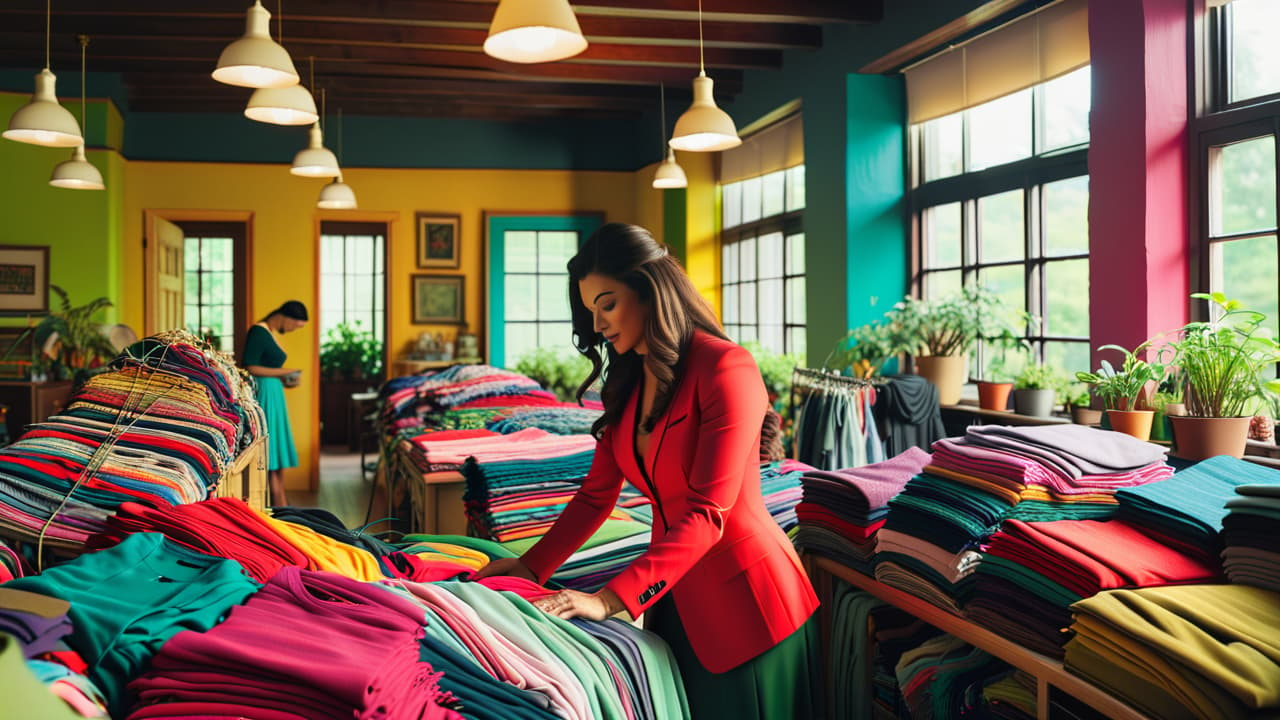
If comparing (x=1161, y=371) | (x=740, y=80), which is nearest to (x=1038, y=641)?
(x=1161, y=371)

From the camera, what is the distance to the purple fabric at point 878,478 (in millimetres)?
2135

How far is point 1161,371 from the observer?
254cm

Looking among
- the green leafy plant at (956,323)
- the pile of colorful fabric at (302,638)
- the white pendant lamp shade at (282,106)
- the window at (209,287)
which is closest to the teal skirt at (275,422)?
the white pendant lamp shade at (282,106)

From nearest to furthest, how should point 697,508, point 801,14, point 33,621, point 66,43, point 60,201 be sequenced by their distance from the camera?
point 33,621 → point 697,508 → point 801,14 → point 66,43 → point 60,201

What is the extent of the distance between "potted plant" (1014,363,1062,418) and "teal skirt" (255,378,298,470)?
447cm

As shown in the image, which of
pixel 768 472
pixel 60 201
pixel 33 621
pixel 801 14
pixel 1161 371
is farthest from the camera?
pixel 60 201

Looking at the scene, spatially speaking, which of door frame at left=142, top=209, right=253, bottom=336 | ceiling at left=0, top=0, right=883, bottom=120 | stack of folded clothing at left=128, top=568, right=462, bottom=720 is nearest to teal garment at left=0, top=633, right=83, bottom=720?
stack of folded clothing at left=128, top=568, right=462, bottom=720

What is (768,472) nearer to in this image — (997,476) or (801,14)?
(997,476)

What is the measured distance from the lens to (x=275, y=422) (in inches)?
247

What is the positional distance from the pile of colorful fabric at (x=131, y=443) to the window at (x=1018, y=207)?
3.37 m

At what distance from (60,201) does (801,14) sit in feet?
20.6

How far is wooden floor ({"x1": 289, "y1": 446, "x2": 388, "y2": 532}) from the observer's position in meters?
6.59

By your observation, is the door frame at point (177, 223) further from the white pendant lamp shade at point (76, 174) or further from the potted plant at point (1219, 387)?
the potted plant at point (1219, 387)

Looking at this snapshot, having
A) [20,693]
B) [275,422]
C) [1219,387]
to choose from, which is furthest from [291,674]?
[275,422]
